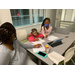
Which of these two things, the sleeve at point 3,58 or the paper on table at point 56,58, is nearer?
the sleeve at point 3,58

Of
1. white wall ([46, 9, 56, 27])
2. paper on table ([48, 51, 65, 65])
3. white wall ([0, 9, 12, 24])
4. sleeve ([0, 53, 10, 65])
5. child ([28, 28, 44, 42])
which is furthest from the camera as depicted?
white wall ([46, 9, 56, 27])

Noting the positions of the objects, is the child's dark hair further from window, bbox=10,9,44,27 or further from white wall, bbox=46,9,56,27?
white wall, bbox=46,9,56,27

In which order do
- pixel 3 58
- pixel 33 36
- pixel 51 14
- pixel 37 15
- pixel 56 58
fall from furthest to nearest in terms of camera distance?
pixel 51 14 < pixel 37 15 < pixel 33 36 < pixel 56 58 < pixel 3 58

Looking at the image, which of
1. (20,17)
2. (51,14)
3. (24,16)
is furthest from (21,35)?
(51,14)

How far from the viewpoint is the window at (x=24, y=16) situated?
2.56 meters

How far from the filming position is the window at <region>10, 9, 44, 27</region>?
2556 millimetres

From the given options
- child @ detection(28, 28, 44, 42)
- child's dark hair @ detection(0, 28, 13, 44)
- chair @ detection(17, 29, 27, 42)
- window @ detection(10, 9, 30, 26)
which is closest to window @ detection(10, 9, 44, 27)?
window @ detection(10, 9, 30, 26)

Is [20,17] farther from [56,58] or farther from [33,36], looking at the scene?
[56,58]

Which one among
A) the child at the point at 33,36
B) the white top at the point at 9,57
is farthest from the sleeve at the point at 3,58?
the child at the point at 33,36

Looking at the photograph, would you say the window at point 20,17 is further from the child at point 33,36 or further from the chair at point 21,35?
the child at point 33,36

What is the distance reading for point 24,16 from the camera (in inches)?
113

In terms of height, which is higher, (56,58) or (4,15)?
(4,15)
